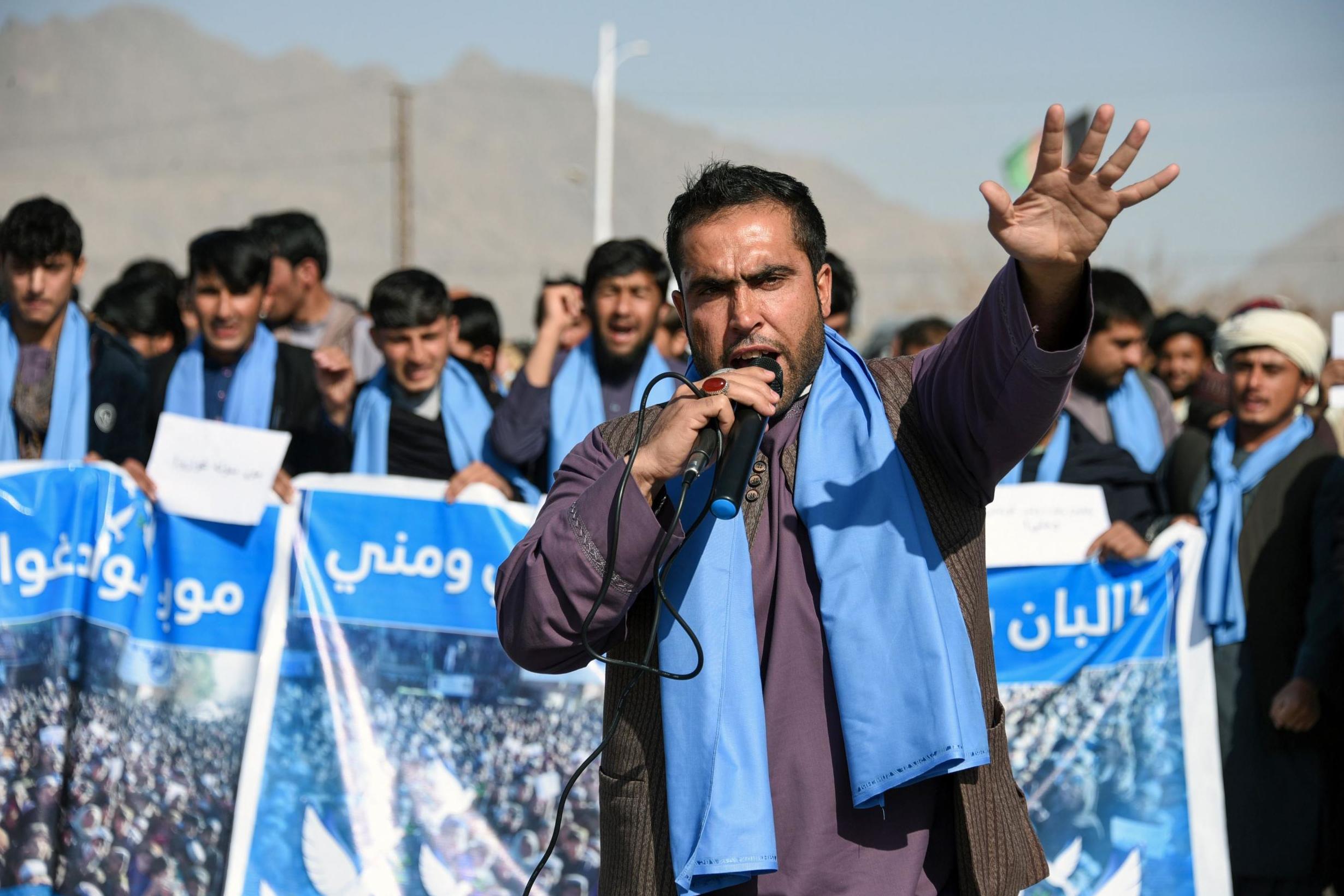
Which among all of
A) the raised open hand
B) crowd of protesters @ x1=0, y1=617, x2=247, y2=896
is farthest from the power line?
the raised open hand

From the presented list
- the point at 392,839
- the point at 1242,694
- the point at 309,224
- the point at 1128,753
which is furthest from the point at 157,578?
the point at 1242,694

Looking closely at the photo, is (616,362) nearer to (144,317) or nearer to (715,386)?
(144,317)

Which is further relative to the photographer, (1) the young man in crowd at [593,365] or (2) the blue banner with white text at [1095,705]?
(1) the young man in crowd at [593,365]

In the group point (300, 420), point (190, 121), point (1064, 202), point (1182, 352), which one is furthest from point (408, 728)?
point (190, 121)

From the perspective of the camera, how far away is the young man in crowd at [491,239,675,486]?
5289 millimetres

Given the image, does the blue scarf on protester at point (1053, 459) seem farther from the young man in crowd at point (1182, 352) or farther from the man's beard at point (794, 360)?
the man's beard at point (794, 360)

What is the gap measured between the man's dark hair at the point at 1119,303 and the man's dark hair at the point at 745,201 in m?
3.09

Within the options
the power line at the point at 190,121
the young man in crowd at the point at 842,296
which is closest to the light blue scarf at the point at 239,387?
the young man in crowd at the point at 842,296

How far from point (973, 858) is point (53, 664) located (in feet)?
11.6

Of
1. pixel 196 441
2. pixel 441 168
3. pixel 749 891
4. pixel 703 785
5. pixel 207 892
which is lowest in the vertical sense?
pixel 207 892

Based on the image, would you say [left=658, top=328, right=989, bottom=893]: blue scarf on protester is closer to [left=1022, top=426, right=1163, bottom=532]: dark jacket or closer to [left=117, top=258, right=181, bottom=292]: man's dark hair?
[left=1022, top=426, right=1163, bottom=532]: dark jacket

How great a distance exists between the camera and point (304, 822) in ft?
15.5

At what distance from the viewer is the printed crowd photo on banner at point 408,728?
15.4 ft

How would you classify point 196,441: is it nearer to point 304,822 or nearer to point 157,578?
point 157,578
